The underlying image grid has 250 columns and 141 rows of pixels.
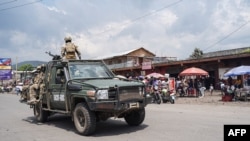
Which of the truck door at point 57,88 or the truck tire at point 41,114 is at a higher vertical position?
the truck door at point 57,88

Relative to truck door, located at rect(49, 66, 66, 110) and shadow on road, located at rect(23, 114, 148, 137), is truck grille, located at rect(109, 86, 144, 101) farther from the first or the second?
truck door, located at rect(49, 66, 66, 110)

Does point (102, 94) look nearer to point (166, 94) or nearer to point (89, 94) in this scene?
point (89, 94)

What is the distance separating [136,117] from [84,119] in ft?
6.02

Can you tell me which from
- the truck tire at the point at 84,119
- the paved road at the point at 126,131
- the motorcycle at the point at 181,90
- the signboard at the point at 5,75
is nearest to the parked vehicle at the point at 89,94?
the truck tire at the point at 84,119

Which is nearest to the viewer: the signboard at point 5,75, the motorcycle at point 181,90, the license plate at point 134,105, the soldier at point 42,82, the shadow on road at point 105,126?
the license plate at point 134,105

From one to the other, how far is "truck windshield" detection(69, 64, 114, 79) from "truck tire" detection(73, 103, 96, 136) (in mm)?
1148

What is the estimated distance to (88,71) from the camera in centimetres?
1041

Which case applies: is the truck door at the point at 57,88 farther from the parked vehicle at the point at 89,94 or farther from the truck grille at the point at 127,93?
the truck grille at the point at 127,93

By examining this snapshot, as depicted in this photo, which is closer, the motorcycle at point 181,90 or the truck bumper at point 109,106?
the truck bumper at point 109,106

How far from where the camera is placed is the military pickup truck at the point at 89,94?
28.6 ft

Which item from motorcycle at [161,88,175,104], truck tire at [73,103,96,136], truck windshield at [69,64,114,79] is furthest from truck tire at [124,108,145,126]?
motorcycle at [161,88,175,104]

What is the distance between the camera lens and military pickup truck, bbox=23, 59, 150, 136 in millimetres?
8711

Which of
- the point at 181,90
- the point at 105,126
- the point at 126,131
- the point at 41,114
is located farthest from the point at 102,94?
the point at 181,90

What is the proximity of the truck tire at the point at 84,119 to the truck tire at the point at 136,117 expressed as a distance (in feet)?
5.24
